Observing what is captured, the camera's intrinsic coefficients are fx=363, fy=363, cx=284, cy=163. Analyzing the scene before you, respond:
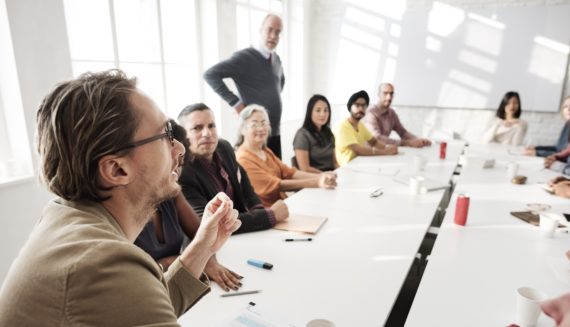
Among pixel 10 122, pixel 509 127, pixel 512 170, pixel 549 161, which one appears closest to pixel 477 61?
pixel 509 127

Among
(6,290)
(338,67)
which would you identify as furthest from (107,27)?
(338,67)

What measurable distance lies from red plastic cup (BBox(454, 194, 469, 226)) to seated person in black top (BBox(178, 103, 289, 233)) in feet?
2.66

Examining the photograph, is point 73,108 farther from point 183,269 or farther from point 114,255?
point 183,269

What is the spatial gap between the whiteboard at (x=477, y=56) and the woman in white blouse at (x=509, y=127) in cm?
59

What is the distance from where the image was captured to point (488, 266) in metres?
1.34

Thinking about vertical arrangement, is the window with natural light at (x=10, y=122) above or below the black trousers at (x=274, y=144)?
Result: above

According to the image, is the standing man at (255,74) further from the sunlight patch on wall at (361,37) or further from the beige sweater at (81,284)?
the beige sweater at (81,284)

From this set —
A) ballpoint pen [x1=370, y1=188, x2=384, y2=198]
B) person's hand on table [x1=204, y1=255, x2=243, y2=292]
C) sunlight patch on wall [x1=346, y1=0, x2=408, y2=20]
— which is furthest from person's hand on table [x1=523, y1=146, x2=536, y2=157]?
person's hand on table [x1=204, y1=255, x2=243, y2=292]

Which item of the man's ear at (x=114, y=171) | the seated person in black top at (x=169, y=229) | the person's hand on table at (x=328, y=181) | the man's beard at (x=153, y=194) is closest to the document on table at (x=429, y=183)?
the person's hand on table at (x=328, y=181)

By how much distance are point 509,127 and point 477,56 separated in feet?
3.92

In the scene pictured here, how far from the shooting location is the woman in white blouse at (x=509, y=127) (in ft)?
13.6

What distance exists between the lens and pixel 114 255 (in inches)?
22.8

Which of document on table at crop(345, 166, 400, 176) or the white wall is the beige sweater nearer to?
the white wall

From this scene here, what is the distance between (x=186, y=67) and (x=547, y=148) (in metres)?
3.97
